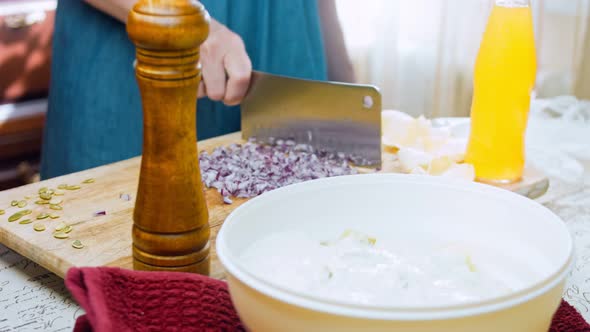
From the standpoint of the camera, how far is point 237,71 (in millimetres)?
1338

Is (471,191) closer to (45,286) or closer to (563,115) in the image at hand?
(45,286)

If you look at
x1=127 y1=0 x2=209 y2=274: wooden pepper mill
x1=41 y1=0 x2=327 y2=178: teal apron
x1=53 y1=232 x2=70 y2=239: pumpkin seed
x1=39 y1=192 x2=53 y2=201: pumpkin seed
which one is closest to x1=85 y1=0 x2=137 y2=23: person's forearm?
x1=41 y1=0 x2=327 y2=178: teal apron

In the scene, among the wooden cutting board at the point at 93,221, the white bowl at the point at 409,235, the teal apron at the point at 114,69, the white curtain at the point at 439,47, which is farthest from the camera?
the white curtain at the point at 439,47

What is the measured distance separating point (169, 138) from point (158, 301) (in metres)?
→ 0.15

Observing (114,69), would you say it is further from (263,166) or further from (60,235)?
(60,235)

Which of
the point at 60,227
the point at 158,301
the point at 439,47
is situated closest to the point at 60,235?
the point at 60,227

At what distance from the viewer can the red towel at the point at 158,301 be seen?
0.69 metres

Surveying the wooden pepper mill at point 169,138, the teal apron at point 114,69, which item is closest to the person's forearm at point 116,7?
the teal apron at point 114,69

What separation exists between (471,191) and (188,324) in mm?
307

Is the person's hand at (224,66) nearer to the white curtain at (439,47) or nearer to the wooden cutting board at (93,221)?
the wooden cutting board at (93,221)

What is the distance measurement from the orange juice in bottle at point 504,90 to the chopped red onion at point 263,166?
212 mm

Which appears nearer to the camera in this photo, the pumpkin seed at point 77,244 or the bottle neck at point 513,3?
the pumpkin seed at point 77,244

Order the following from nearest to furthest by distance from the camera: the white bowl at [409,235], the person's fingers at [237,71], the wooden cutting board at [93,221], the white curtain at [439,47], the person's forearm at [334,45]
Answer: the white bowl at [409,235], the wooden cutting board at [93,221], the person's fingers at [237,71], the person's forearm at [334,45], the white curtain at [439,47]

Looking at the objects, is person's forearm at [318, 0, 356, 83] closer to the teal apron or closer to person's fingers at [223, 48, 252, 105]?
the teal apron
